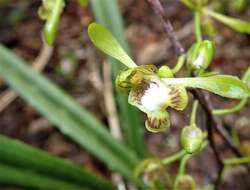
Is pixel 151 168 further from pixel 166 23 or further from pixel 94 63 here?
pixel 94 63

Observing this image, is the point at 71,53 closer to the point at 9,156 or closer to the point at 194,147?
the point at 9,156

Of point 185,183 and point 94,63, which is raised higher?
point 185,183

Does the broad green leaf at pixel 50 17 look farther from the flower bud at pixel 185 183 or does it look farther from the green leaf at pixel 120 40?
the green leaf at pixel 120 40

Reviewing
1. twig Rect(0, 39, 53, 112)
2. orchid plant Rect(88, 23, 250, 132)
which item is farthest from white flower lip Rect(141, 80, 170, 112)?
twig Rect(0, 39, 53, 112)

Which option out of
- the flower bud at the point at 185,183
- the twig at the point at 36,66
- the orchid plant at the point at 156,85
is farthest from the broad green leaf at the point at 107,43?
the twig at the point at 36,66

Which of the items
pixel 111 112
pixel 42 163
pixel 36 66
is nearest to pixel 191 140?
pixel 42 163

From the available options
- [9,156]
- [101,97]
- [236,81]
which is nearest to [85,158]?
[101,97]
